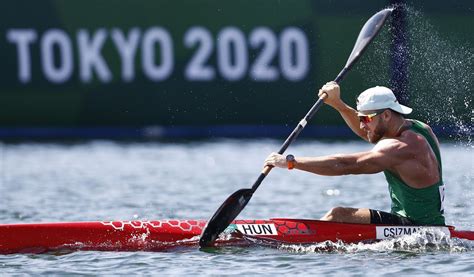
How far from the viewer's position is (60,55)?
21.5 metres

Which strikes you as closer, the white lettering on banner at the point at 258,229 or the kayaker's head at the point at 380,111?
the kayaker's head at the point at 380,111

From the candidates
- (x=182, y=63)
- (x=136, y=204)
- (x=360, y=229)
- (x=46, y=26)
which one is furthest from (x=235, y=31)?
(x=360, y=229)

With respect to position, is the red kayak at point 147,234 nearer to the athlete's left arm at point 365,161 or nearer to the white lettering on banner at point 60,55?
the athlete's left arm at point 365,161

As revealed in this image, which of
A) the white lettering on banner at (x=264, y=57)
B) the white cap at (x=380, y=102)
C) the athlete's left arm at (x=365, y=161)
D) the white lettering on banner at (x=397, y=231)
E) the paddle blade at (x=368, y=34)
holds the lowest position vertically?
the white lettering on banner at (x=397, y=231)

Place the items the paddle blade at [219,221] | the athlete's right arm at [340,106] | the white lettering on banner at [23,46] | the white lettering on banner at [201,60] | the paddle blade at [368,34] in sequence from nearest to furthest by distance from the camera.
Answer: the paddle blade at [219,221] → the athlete's right arm at [340,106] → the paddle blade at [368,34] → the white lettering on banner at [23,46] → the white lettering on banner at [201,60]

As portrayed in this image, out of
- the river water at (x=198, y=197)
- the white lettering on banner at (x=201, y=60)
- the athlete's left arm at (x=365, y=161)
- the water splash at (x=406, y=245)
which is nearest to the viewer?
the river water at (x=198, y=197)

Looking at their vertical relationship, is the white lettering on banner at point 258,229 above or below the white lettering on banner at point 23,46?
below

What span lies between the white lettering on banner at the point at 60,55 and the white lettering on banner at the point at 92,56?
20 cm

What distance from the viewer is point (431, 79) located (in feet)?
65.7

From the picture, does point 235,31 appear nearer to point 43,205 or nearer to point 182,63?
point 182,63

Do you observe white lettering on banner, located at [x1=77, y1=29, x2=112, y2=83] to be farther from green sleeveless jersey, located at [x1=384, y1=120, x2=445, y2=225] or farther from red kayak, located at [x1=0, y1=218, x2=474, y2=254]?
green sleeveless jersey, located at [x1=384, y1=120, x2=445, y2=225]

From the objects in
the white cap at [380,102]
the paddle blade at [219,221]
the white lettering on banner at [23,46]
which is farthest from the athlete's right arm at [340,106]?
the white lettering on banner at [23,46]

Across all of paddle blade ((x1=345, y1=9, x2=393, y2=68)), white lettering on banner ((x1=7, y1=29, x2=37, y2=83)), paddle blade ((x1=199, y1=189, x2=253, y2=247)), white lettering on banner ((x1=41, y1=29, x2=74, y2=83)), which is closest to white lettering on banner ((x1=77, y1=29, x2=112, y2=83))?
white lettering on banner ((x1=41, y1=29, x2=74, y2=83))

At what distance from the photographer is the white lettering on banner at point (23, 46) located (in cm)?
2141
